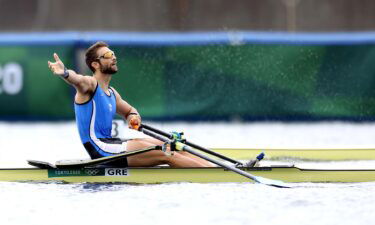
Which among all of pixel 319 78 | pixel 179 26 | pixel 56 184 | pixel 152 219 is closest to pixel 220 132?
pixel 319 78

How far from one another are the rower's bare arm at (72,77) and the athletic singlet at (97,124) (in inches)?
5.2

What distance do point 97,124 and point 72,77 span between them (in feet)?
2.22

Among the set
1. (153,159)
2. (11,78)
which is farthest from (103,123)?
(11,78)

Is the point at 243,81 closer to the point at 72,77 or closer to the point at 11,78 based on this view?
the point at 11,78

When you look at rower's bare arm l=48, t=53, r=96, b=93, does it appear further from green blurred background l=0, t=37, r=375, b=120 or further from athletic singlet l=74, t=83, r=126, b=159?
green blurred background l=0, t=37, r=375, b=120

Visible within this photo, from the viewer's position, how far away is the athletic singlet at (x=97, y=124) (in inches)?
378

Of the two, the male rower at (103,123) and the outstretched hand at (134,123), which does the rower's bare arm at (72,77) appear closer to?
the male rower at (103,123)

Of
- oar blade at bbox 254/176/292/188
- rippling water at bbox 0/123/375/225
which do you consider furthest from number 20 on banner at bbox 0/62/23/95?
oar blade at bbox 254/176/292/188

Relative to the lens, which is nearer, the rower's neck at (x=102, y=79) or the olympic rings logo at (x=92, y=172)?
the olympic rings logo at (x=92, y=172)

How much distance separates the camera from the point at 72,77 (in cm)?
918

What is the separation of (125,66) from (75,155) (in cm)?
460

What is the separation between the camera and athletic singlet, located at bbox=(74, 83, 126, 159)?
959 centimetres

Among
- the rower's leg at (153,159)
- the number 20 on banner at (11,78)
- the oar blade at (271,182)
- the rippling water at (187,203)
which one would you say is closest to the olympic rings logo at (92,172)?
the rippling water at (187,203)

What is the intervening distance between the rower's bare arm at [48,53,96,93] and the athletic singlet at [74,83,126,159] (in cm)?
13
